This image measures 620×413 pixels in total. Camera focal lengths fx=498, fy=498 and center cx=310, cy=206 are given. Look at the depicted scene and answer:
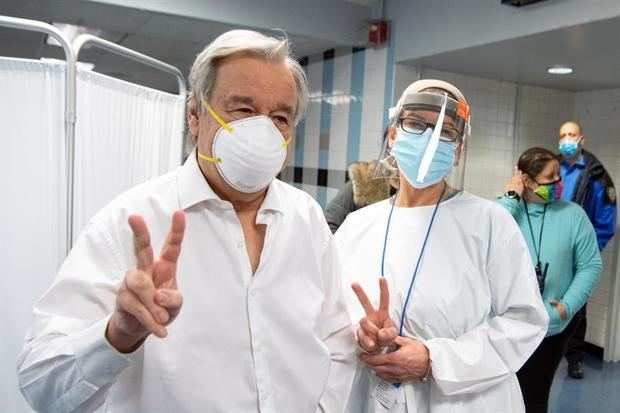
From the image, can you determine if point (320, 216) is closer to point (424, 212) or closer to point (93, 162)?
point (424, 212)

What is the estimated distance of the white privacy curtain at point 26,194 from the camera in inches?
70.2

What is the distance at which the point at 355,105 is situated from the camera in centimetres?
443

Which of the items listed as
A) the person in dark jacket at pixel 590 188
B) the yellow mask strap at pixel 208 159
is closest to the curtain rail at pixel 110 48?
the yellow mask strap at pixel 208 159

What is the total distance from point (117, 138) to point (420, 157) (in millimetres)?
1357

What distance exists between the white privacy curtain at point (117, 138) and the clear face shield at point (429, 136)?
1.21 metres

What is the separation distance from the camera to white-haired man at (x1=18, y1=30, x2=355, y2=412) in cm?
91

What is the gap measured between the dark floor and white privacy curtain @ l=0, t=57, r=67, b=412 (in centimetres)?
316

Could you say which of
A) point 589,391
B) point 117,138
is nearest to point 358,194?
point 117,138

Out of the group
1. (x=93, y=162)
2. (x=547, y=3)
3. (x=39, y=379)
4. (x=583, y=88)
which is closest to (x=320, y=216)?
(x=39, y=379)

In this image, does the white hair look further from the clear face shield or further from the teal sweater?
the teal sweater

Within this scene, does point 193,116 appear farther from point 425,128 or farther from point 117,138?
point 117,138

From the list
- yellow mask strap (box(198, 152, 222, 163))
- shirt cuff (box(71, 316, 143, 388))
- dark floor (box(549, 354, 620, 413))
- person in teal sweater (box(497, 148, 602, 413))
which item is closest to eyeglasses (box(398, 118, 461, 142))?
yellow mask strap (box(198, 152, 222, 163))

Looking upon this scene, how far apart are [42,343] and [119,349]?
166 millimetres

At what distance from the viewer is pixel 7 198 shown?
181 centimetres
